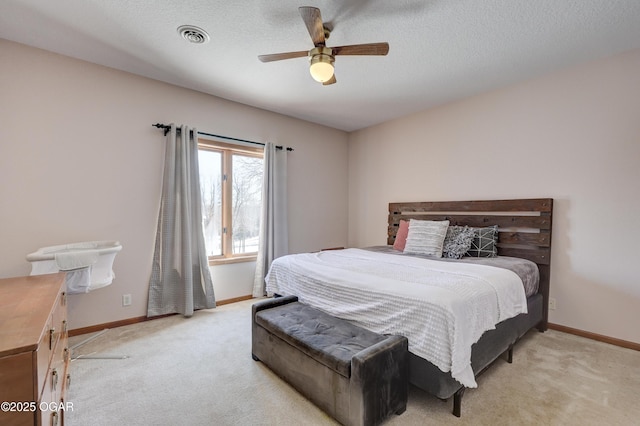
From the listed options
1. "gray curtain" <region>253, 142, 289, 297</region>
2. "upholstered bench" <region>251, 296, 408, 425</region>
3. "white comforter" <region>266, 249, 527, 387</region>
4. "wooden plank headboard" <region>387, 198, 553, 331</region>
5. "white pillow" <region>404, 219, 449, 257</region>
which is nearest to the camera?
"upholstered bench" <region>251, 296, 408, 425</region>

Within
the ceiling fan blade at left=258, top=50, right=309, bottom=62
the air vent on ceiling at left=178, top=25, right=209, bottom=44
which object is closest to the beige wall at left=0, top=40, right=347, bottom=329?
the air vent on ceiling at left=178, top=25, right=209, bottom=44

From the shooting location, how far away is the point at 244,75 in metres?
3.01

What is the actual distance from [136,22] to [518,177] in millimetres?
3901

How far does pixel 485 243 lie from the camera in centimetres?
317

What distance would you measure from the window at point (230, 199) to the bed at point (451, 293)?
119 centimetres

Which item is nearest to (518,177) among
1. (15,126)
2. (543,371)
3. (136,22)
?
(543,371)

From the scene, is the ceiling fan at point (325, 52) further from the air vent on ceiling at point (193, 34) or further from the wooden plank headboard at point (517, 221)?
the wooden plank headboard at point (517, 221)

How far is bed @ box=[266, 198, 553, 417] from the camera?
162 cm

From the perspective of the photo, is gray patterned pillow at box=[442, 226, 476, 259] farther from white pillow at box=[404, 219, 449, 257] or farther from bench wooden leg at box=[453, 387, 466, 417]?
bench wooden leg at box=[453, 387, 466, 417]

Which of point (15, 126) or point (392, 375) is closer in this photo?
point (392, 375)

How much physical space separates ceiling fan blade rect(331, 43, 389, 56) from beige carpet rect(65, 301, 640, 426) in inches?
93.0

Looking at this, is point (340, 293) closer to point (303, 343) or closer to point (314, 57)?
point (303, 343)

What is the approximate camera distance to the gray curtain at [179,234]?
3172mm

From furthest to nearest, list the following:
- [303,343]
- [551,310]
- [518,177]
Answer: [518,177] < [551,310] < [303,343]
